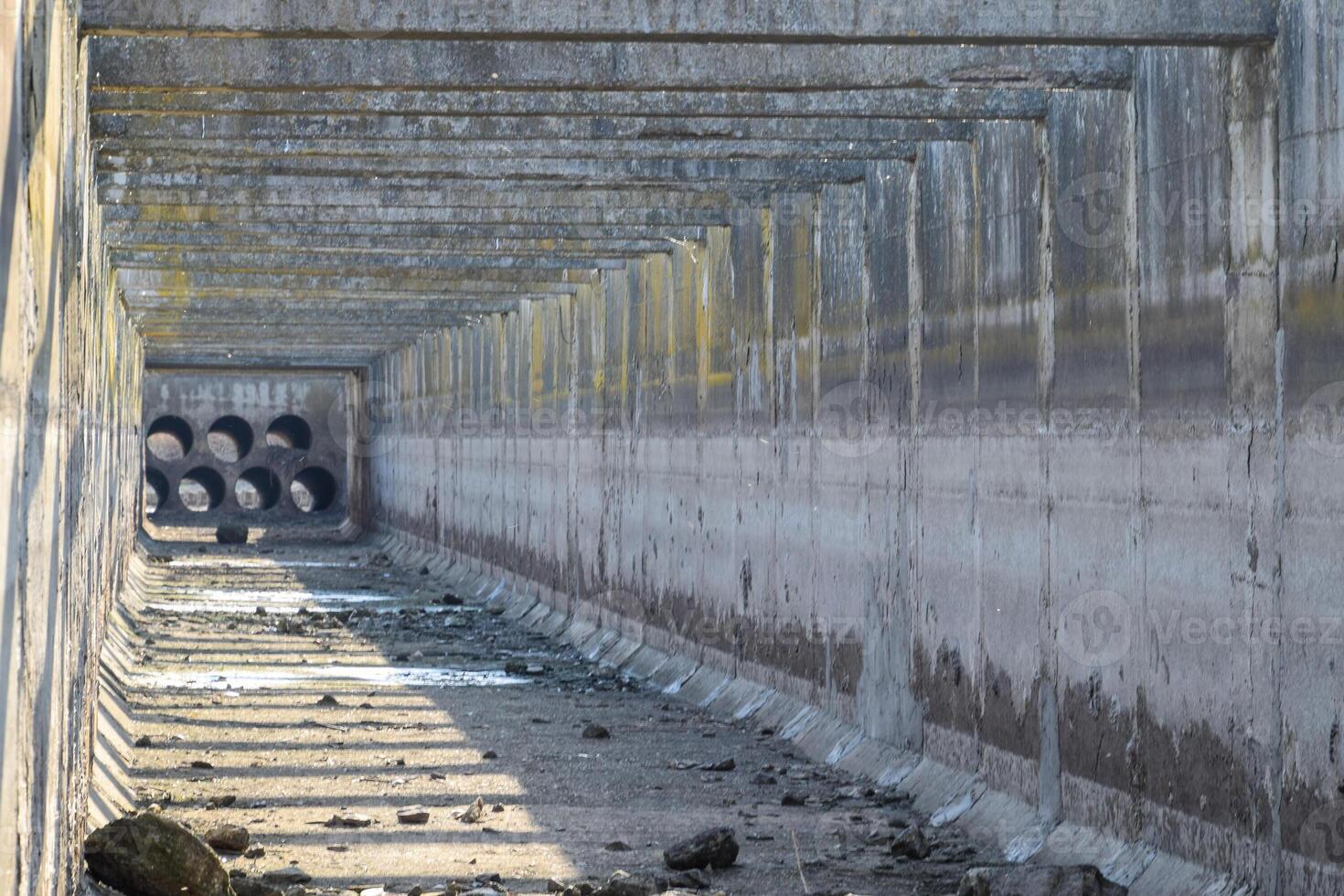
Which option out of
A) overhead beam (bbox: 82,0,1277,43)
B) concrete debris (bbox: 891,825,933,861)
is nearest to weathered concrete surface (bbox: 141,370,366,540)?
concrete debris (bbox: 891,825,933,861)

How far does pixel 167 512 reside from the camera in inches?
1748

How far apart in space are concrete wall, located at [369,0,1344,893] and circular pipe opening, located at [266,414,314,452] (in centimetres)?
3163

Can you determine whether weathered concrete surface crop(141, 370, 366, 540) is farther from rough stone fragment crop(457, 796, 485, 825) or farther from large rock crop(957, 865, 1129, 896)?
large rock crop(957, 865, 1129, 896)

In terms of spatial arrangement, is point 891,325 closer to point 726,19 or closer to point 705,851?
point 705,851

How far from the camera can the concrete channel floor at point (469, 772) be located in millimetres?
8805

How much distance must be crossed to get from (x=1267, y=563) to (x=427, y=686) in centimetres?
1025

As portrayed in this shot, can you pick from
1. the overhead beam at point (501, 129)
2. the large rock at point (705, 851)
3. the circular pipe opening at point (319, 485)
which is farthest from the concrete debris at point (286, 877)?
the circular pipe opening at point (319, 485)

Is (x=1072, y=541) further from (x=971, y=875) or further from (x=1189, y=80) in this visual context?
(x=1189, y=80)

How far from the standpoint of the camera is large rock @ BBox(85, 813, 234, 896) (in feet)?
25.1

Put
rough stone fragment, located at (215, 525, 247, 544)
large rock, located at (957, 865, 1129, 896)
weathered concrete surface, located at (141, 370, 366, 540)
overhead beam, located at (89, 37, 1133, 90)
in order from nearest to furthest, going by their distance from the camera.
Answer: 1. large rock, located at (957, 865, 1129, 896)
2. overhead beam, located at (89, 37, 1133, 90)
3. rough stone fragment, located at (215, 525, 247, 544)
4. weathered concrete surface, located at (141, 370, 366, 540)

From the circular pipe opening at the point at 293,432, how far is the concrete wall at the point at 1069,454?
31.6 metres

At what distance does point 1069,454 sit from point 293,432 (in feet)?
140

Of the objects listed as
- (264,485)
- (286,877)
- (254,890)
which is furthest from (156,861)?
(264,485)

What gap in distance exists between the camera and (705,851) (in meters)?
8.64
